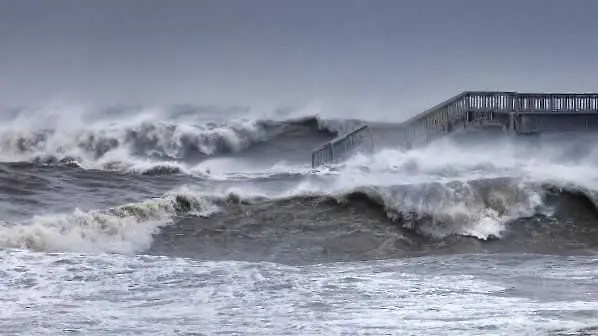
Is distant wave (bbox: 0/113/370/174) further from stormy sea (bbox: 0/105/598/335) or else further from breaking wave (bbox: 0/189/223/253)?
breaking wave (bbox: 0/189/223/253)

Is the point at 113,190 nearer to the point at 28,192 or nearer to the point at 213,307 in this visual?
the point at 28,192

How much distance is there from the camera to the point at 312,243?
15469 mm

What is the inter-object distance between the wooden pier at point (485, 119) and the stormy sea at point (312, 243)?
1.36 ft

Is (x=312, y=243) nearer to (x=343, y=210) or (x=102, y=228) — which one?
(x=343, y=210)

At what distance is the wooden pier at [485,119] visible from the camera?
90.2 feet

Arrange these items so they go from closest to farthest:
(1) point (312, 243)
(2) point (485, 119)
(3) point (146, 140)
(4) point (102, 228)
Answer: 1. (4) point (102, 228)
2. (1) point (312, 243)
3. (2) point (485, 119)
4. (3) point (146, 140)

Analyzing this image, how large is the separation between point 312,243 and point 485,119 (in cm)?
1482

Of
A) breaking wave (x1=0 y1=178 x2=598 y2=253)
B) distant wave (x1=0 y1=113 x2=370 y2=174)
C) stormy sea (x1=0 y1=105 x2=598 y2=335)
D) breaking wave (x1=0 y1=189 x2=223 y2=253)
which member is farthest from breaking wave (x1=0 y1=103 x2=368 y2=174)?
breaking wave (x1=0 y1=189 x2=223 y2=253)

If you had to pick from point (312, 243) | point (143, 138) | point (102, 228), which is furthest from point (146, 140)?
point (312, 243)

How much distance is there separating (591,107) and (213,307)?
2423 centimetres

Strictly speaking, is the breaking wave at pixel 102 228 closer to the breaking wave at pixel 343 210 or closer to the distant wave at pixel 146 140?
the breaking wave at pixel 343 210

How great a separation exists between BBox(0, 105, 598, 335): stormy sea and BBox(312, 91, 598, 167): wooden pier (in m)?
0.42

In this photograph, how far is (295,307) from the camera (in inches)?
382

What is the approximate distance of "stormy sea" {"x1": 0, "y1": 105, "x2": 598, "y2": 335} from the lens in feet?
30.3
